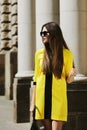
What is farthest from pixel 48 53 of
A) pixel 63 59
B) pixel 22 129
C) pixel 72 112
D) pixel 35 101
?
pixel 22 129

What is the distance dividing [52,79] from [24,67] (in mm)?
6184

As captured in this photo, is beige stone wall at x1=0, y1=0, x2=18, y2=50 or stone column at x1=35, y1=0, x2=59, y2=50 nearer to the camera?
stone column at x1=35, y1=0, x2=59, y2=50

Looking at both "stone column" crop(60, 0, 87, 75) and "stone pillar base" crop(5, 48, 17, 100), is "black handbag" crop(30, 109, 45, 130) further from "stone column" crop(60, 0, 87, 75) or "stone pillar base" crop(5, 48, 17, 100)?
"stone pillar base" crop(5, 48, 17, 100)

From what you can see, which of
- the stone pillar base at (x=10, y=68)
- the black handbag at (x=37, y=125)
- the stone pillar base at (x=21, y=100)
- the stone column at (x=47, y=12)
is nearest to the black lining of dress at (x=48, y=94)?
the black handbag at (x=37, y=125)

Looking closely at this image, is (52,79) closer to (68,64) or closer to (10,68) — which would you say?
(68,64)

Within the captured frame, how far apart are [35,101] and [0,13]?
15.8 m

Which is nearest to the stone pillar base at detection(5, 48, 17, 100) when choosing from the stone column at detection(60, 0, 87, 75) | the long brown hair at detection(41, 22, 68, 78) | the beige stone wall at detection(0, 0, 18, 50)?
the beige stone wall at detection(0, 0, 18, 50)

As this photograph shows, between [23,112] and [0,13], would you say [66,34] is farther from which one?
[0,13]

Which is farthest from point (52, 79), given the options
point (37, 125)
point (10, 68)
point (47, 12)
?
point (10, 68)

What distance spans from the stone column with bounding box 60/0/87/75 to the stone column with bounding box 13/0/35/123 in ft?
10.6

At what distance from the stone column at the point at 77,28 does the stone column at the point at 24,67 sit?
10.6 feet

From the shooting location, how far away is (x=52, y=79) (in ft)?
18.7

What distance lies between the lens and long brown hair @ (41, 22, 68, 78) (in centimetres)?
569

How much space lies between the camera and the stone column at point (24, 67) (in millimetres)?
11750
